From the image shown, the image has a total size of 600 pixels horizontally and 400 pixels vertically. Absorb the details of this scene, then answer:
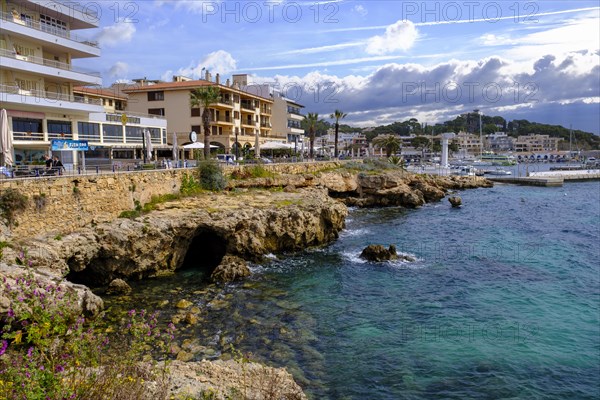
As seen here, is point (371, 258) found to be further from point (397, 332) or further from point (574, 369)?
point (574, 369)

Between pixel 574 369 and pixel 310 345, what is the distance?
10212mm

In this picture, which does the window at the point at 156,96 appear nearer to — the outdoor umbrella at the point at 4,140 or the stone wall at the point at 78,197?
the stone wall at the point at 78,197

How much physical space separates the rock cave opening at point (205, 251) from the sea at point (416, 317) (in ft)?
8.34

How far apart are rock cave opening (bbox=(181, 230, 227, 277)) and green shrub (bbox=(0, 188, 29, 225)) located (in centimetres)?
1002

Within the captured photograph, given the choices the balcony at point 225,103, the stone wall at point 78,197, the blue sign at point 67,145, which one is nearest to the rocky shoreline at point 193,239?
the stone wall at point 78,197

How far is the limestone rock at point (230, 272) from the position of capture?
25.0m

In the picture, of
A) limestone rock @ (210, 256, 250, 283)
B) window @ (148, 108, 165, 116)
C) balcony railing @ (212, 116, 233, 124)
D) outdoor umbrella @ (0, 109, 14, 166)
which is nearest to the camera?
outdoor umbrella @ (0, 109, 14, 166)

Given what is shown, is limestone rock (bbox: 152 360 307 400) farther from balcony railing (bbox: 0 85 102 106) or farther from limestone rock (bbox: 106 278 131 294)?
balcony railing (bbox: 0 85 102 106)

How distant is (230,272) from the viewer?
25234 mm

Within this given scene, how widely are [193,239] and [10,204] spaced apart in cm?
1135

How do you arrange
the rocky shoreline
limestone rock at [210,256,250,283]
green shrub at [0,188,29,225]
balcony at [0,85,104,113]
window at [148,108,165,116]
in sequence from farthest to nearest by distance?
window at [148,108,165,116]
balcony at [0,85,104,113]
limestone rock at [210,256,250,283]
the rocky shoreline
green shrub at [0,188,29,225]

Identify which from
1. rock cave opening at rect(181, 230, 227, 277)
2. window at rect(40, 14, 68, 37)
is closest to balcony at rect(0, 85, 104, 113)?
window at rect(40, 14, 68, 37)

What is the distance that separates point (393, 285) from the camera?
84.0 feet

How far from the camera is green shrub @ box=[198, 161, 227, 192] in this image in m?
36.8
